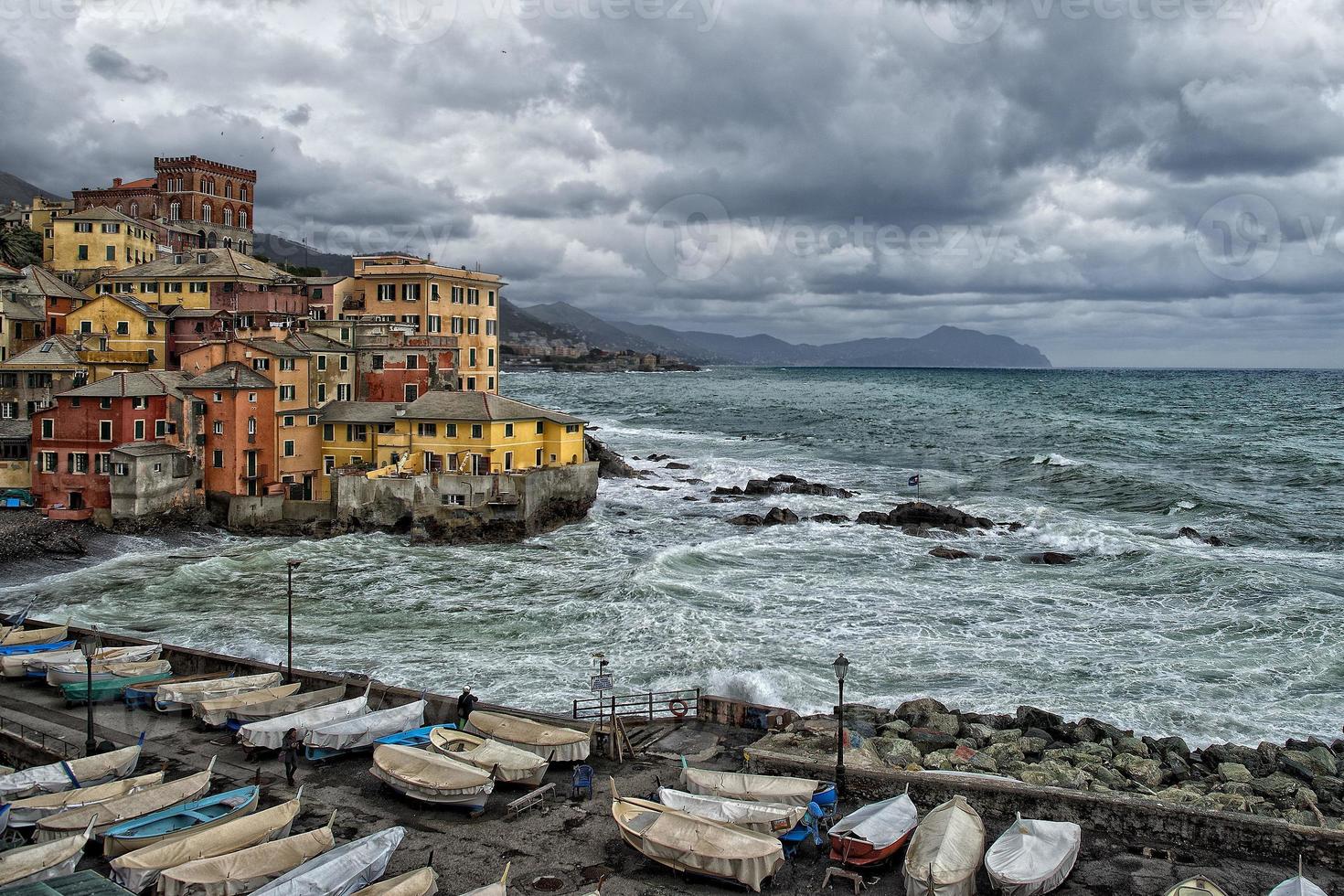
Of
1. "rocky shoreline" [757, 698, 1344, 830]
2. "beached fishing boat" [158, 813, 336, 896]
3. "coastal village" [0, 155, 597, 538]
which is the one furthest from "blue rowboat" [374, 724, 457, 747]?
"coastal village" [0, 155, 597, 538]

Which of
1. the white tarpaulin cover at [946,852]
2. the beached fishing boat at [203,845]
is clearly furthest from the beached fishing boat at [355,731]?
the white tarpaulin cover at [946,852]

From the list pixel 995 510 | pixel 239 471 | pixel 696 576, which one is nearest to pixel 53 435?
pixel 239 471

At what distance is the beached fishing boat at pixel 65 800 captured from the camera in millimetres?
20344

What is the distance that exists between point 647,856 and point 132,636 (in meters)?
25.0

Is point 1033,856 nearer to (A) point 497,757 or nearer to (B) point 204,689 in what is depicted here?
(A) point 497,757

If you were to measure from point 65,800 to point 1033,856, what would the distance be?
1887 centimetres

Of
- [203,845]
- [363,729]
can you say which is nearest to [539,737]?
[363,729]

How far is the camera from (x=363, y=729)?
24562mm

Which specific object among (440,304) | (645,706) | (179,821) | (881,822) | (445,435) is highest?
(440,304)

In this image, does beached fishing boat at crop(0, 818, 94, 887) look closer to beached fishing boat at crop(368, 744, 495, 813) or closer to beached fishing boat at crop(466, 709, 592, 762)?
beached fishing boat at crop(368, 744, 495, 813)

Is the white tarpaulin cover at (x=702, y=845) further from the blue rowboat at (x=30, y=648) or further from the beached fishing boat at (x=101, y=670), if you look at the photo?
the blue rowboat at (x=30, y=648)

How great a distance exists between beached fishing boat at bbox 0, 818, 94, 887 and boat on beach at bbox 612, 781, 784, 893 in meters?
9.76

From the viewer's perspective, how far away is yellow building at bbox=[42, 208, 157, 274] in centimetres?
8631

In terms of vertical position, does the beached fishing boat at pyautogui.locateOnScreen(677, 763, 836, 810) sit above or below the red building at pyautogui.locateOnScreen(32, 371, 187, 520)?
below
